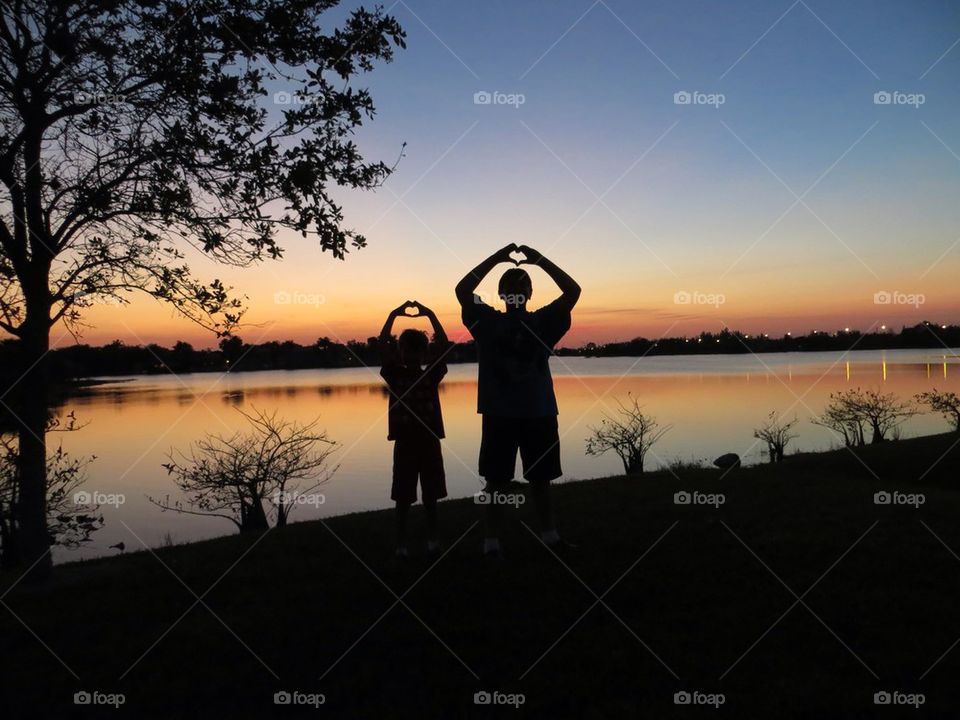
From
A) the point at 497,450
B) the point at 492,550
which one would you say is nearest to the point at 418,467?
the point at 497,450

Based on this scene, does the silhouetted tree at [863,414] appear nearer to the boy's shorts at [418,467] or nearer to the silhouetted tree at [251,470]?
the silhouetted tree at [251,470]

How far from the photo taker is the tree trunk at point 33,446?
7.85m

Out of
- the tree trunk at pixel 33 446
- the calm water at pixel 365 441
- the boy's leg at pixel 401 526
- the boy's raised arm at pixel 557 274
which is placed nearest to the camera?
the boy's raised arm at pixel 557 274

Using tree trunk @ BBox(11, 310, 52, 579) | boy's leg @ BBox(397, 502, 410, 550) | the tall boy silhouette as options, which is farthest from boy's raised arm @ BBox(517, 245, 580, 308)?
tree trunk @ BBox(11, 310, 52, 579)

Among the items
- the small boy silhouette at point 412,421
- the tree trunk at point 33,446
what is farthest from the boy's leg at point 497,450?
the tree trunk at point 33,446

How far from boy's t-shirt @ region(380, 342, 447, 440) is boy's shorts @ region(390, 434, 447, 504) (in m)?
0.08

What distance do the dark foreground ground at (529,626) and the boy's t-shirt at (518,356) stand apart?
166 centimetres

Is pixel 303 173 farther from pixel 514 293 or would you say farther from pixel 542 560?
pixel 542 560

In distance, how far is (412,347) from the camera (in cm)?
722

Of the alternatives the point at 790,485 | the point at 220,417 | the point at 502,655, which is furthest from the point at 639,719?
the point at 220,417

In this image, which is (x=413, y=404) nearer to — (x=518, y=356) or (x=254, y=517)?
(x=518, y=356)

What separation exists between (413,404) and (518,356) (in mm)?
1271

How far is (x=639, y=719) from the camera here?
12.5ft

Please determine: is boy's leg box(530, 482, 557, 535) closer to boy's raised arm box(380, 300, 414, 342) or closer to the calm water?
boy's raised arm box(380, 300, 414, 342)
